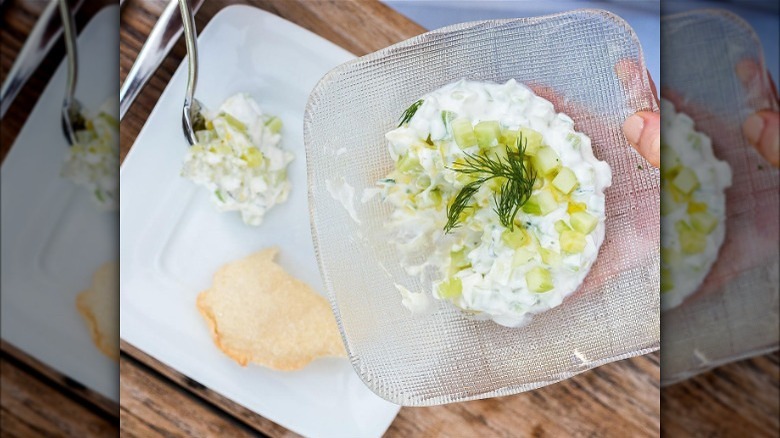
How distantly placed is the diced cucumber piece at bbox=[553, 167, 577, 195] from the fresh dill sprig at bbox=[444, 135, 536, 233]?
0.9 inches

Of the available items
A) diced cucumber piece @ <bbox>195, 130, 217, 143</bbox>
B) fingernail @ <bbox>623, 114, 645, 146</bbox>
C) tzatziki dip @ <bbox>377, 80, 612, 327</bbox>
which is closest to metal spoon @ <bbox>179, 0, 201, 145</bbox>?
diced cucumber piece @ <bbox>195, 130, 217, 143</bbox>

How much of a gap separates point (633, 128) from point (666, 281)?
0.16 m

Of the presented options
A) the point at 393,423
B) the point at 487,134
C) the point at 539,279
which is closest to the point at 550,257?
the point at 539,279

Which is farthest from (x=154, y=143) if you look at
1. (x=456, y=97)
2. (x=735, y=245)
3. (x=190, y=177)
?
(x=735, y=245)

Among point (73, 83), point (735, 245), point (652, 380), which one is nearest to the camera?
point (73, 83)

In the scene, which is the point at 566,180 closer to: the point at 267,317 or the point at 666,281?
the point at 666,281

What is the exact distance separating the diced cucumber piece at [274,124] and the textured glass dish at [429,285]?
0.08 m

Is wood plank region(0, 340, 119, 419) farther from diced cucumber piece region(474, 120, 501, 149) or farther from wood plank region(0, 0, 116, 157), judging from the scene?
diced cucumber piece region(474, 120, 501, 149)

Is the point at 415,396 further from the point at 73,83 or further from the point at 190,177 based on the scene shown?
the point at 73,83

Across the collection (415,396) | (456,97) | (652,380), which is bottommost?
(415,396)

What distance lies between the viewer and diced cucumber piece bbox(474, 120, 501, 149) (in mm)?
633

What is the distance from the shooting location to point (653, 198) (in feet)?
2.25

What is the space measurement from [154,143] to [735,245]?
2.05 feet

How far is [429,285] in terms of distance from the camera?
2.45ft
